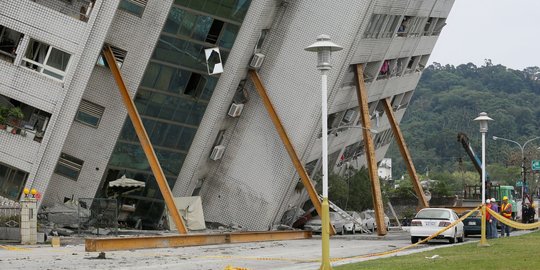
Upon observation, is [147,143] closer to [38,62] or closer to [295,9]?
[38,62]

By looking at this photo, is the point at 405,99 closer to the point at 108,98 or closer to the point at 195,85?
the point at 195,85

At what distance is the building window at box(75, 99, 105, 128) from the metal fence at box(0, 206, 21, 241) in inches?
352

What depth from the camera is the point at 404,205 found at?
334 ft

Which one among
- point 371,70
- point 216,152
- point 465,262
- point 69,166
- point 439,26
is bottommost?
point 465,262

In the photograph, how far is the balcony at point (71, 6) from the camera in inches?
1499

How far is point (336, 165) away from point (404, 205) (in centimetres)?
3927

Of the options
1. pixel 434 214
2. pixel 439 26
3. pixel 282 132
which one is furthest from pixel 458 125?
pixel 434 214

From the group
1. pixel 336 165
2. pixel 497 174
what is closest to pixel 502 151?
pixel 497 174

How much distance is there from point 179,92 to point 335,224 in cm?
1387

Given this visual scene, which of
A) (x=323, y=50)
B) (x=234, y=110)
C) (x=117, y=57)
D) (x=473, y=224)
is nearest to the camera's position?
(x=323, y=50)

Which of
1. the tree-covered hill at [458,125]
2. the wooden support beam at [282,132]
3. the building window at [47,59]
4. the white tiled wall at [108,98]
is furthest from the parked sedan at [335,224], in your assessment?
the tree-covered hill at [458,125]

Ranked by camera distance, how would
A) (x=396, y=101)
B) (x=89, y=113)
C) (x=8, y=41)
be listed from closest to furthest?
(x=8, y=41) → (x=89, y=113) → (x=396, y=101)

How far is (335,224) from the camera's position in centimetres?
5253

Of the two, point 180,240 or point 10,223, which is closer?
point 10,223
